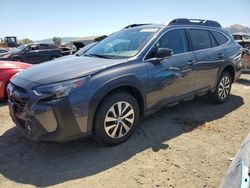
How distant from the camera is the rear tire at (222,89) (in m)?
6.29

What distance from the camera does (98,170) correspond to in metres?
3.70

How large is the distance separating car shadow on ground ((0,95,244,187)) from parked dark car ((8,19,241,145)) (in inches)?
9.7

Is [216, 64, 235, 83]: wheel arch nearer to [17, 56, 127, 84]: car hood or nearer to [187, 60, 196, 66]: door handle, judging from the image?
[187, 60, 196, 66]: door handle

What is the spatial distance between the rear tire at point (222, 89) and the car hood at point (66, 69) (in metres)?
2.71

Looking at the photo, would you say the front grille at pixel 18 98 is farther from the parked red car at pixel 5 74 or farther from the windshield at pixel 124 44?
the parked red car at pixel 5 74

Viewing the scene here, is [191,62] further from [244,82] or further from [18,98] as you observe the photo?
[244,82]

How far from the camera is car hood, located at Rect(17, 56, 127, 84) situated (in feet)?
12.7

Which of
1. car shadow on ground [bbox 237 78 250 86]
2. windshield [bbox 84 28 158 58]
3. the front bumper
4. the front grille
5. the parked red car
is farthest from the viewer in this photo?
car shadow on ground [bbox 237 78 250 86]

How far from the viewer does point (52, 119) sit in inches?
144

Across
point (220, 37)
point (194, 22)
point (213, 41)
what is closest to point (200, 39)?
point (194, 22)

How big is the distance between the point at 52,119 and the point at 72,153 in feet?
2.34

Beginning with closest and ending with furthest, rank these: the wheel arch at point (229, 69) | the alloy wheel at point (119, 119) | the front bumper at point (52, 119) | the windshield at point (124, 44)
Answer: the front bumper at point (52, 119) < the alloy wheel at point (119, 119) < the windshield at point (124, 44) < the wheel arch at point (229, 69)

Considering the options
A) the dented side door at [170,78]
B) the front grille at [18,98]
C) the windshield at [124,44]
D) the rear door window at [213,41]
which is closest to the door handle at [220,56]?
the rear door window at [213,41]

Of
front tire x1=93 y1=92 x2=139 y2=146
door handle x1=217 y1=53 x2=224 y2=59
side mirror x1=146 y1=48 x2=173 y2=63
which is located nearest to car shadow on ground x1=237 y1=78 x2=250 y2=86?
door handle x1=217 y1=53 x2=224 y2=59
